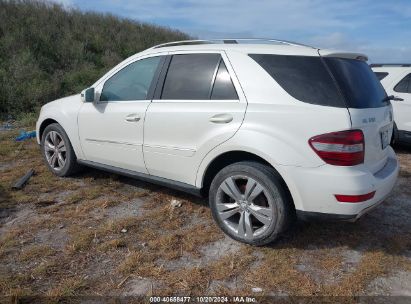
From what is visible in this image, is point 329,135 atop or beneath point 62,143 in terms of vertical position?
atop

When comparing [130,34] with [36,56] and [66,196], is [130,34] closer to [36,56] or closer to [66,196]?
[36,56]

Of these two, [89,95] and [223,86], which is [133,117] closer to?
[89,95]

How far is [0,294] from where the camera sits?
289 cm

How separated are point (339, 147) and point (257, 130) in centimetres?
68

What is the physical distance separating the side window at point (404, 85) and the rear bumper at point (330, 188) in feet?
15.1

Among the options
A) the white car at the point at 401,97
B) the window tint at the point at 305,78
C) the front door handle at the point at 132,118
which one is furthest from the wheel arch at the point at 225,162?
the white car at the point at 401,97

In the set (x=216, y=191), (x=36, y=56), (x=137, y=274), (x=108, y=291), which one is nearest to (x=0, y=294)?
(x=108, y=291)

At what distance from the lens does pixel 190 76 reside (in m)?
4.04

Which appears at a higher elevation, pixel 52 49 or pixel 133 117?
pixel 133 117

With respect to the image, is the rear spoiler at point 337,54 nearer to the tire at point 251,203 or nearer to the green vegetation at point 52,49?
the tire at point 251,203

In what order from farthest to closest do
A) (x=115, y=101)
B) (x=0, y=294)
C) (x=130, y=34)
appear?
(x=130, y=34), (x=115, y=101), (x=0, y=294)

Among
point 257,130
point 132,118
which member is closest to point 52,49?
point 132,118

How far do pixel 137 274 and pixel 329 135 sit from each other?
1.85m

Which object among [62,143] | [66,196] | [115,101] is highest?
[115,101]
